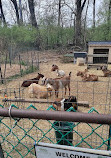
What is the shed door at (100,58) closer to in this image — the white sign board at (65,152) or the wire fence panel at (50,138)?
the wire fence panel at (50,138)

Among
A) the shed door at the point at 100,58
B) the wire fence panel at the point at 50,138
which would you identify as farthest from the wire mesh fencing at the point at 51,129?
the shed door at the point at 100,58

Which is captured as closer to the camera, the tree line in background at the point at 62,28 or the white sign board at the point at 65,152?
the white sign board at the point at 65,152

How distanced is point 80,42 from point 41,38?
5455 mm

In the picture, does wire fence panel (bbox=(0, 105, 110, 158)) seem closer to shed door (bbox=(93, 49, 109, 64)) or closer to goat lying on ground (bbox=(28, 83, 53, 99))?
goat lying on ground (bbox=(28, 83, 53, 99))

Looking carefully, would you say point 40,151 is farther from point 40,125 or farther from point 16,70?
point 16,70

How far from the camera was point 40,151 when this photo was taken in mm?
1181

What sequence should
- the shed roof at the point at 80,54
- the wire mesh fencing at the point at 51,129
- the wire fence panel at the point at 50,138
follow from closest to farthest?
the wire mesh fencing at the point at 51,129 → the wire fence panel at the point at 50,138 → the shed roof at the point at 80,54

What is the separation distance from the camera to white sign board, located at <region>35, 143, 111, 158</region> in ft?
3.34

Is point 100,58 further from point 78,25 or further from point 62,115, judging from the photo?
point 62,115

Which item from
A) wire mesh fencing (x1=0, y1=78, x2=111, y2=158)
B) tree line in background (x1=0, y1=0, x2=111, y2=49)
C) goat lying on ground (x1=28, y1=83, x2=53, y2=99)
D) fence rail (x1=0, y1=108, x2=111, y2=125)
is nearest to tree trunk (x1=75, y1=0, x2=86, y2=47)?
tree line in background (x1=0, y1=0, x2=111, y2=49)

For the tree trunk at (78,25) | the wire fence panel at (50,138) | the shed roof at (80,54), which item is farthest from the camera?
the tree trunk at (78,25)

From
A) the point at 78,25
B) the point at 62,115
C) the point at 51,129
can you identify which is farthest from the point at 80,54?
the point at 62,115

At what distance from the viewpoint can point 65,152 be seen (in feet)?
3.61

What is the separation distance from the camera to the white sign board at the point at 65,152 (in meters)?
1.02
